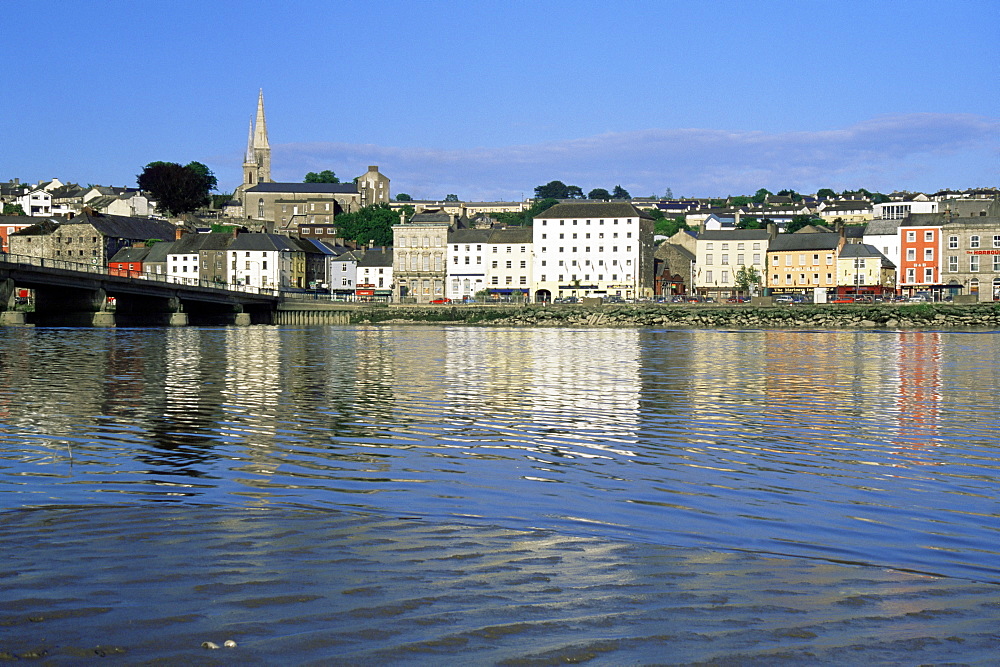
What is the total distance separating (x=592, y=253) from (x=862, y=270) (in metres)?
33.6

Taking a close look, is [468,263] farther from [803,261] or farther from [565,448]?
[565,448]

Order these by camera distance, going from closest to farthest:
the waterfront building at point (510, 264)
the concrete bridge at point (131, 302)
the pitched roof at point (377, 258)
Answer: the concrete bridge at point (131, 302)
the waterfront building at point (510, 264)
the pitched roof at point (377, 258)

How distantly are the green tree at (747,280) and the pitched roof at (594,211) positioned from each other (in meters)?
14.4

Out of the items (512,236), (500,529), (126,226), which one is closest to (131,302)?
(512,236)

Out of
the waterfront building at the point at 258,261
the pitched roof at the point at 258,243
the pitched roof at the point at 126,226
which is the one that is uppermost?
the pitched roof at the point at 126,226

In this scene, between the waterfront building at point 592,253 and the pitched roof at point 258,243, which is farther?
the pitched roof at point 258,243

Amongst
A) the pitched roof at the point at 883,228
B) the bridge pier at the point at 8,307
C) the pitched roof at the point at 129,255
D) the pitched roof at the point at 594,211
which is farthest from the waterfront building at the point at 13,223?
the pitched roof at the point at 883,228

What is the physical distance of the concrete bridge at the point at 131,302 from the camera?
265ft

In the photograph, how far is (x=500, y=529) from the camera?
419 inches

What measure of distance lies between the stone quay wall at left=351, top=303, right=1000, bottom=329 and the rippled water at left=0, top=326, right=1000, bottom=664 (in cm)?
7208

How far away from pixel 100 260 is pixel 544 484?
476 feet

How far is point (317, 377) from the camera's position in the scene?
1334 inches

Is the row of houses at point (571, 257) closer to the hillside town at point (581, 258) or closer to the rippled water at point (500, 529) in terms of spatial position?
the hillside town at point (581, 258)

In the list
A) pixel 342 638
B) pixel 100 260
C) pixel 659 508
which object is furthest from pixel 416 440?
pixel 100 260
